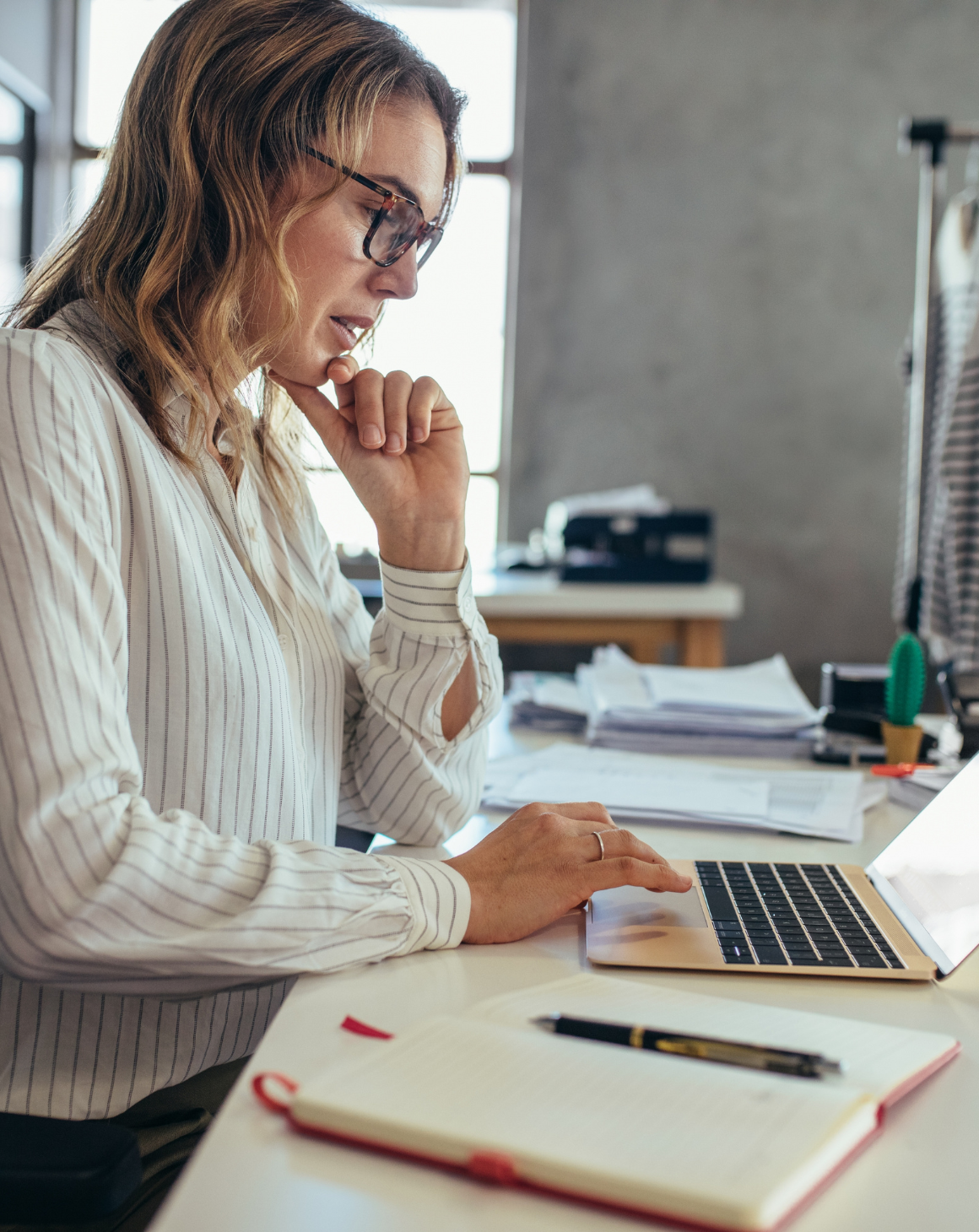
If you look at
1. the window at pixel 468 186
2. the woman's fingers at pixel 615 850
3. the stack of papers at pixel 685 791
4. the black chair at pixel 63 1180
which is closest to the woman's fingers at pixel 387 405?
the stack of papers at pixel 685 791

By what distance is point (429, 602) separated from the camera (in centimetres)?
112

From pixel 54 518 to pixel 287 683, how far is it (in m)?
0.31

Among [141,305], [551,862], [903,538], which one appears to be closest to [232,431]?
[141,305]

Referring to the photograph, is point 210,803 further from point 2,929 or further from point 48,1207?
point 48,1207

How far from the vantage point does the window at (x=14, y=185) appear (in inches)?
139

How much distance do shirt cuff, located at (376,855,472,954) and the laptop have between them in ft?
0.31

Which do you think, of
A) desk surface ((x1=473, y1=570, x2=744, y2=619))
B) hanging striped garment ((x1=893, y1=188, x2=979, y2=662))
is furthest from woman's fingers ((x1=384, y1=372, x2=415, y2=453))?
hanging striped garment ((x1=893, y1=188, x2=979, y2=662))

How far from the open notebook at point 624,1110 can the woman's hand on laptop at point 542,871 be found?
15cm

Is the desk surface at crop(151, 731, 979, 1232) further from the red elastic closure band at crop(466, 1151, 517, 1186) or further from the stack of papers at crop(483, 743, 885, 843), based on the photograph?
the stack of papers at crop(483, 743, 885, 843)

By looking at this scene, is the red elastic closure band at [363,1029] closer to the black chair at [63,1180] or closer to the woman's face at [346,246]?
the black chair at [63,1180]

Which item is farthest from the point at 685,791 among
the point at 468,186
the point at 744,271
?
the point at 468,186

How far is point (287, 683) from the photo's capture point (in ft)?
3.16

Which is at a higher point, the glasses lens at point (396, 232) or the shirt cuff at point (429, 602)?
the glasses lens at point (396, 232)

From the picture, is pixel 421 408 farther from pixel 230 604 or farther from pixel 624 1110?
pixel 624 1110
